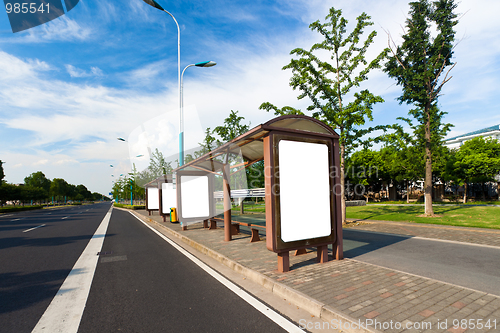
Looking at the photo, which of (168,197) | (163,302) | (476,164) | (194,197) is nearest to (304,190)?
(163,302)

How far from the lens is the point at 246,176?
2364 centimetres

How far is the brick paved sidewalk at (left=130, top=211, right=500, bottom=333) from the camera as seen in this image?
10.2 ft

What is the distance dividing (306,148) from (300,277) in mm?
2622

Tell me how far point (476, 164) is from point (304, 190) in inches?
1263

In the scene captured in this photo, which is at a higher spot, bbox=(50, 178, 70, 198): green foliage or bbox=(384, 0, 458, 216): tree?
bbox=(384, 0, 458, 216): tree

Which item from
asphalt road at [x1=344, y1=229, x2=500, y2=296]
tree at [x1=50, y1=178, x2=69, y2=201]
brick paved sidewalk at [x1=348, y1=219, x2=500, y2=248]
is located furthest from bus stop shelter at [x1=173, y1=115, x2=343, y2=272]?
tree at [x1=50, y1=178, x2=69, y2=201]

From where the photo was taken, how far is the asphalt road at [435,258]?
15.6ft

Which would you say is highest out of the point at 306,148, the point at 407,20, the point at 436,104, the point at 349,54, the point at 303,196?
the point at 407,20

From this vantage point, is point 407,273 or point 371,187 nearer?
point 407,273

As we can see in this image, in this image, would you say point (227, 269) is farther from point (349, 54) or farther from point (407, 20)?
point (407, 20)

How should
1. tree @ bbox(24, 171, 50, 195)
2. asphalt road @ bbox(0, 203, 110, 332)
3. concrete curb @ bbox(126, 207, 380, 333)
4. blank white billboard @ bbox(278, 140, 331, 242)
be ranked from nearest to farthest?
concrete curb @ bbox(126, 207, 380, 333)
asphalt road @ bbox(0, 203, 110, 332)
blank white billboard @ bbox(278, 140, 331, 242)
tree @ bbox(24, 171, 50, 195)

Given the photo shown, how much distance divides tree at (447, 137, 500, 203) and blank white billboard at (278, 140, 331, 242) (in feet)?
102

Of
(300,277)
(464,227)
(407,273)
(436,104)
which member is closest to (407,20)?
(436,104)

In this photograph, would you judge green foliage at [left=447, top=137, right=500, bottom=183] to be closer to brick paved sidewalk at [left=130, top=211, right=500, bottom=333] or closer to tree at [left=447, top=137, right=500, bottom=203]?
tree at [left=447, top=137, right=500, bottom=203]
